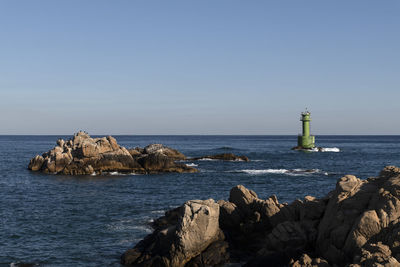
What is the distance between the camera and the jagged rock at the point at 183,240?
2066cm

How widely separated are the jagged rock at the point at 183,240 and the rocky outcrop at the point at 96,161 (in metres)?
41.8

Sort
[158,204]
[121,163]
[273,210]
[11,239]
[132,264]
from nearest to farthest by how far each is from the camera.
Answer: [132,264]
[273,210]
[11,239]
[158,204]
[121,163]

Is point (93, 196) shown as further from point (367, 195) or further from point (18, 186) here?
point (367, 195)

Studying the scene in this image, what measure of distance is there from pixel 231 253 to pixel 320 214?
5.11 metres

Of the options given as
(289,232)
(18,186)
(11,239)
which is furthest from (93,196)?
(289,232)

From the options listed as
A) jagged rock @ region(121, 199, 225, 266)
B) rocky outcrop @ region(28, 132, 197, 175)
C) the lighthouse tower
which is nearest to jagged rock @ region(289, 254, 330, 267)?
jagged rock @ region(121, 199, 225, 266)

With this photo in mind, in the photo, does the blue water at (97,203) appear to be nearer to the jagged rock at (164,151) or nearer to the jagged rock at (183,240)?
the jagged rock at (183,240)

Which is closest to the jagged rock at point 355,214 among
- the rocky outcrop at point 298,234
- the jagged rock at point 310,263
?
the rocky outcrop at point 298,234

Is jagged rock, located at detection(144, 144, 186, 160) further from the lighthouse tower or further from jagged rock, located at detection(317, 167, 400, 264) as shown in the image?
jagged rock, located at detection(317, 167, 400, 264)

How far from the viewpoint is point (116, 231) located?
28422 millimetres

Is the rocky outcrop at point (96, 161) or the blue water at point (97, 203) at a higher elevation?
the rocky outcrop at point (96, 161)

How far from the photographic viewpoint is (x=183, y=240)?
2064 cm

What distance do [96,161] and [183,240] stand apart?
45705 mm

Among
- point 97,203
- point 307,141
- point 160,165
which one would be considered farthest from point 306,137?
point 97,203
